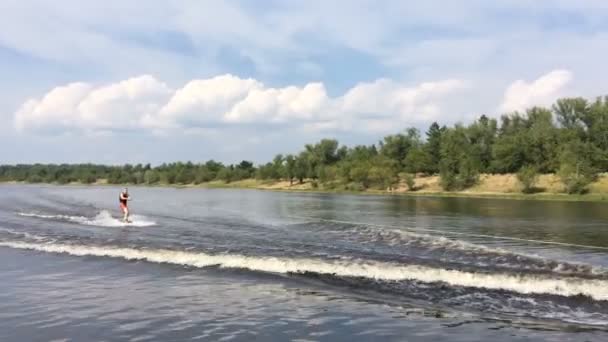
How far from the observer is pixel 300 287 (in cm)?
1609

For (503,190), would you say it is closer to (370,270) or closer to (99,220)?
(99,220)

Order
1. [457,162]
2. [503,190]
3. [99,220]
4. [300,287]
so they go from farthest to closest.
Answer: [457,162] < [503,190] < [99,220] < [300,287]

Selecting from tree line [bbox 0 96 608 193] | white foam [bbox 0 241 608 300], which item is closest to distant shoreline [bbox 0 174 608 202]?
tree line [bbox 0 96 608 193]

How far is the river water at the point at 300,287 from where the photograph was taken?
11.6m

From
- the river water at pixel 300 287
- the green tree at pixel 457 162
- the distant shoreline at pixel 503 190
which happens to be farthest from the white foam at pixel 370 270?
the green tree at pixel 457 162

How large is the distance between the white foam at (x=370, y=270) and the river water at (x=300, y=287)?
55mm

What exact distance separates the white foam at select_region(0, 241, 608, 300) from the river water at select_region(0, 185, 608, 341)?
55 millimetres

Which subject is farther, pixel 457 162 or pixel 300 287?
pixel 457 162

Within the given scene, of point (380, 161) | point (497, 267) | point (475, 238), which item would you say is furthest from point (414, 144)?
point (497, 267)

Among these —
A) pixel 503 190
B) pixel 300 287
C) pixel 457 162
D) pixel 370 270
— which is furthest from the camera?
pixel 457 162

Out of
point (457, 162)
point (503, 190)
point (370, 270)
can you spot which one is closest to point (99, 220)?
point (370, 270)

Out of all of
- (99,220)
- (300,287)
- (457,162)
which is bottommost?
(300,287)

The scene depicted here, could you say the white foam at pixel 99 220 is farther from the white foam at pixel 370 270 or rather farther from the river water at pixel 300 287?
the white foam at pixel 370 270

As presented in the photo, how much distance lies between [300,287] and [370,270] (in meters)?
2.91
